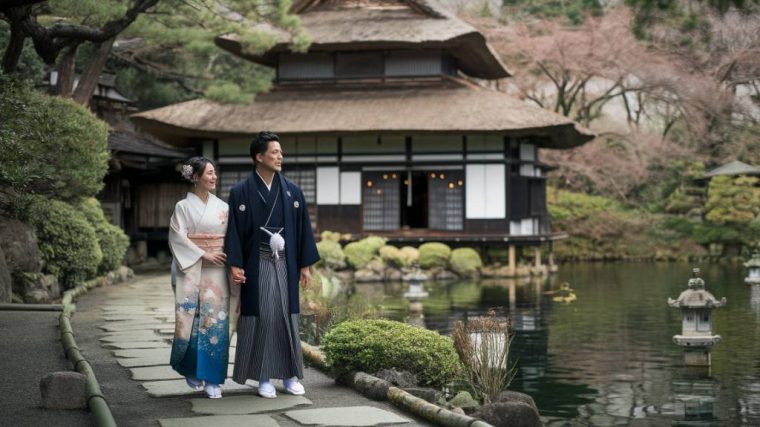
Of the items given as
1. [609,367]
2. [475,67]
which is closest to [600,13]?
[475,67]

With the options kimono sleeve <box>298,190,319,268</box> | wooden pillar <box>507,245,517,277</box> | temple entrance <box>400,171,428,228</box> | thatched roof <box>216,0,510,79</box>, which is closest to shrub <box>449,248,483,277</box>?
wooden pillar <box>507,245,517,277</box>

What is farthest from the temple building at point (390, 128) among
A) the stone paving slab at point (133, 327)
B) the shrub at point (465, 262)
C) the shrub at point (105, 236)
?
the stone paving slab at point (133, 327)

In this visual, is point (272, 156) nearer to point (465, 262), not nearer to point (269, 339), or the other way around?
point (269, 339)

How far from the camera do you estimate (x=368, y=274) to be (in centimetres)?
2586

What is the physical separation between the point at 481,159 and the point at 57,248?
1400cm

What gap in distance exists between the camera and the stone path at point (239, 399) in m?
6.97

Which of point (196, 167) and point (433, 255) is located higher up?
point (196, 167)

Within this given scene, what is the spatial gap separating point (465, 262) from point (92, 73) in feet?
32.7

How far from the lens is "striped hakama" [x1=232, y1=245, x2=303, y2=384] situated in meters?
7.77

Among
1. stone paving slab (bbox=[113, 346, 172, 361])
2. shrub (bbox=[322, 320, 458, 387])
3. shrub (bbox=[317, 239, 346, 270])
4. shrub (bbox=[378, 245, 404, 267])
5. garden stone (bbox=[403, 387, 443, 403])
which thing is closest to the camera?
garden stone (bbox=[403, 387, 443, 403])

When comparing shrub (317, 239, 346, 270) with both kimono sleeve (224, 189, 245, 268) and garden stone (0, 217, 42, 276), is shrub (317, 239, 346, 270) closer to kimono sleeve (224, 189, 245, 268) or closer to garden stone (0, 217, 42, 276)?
garden stone (0, 217, 42, 276)

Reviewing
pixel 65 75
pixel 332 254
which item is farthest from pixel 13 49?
pixel 332 254

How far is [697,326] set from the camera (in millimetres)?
12477

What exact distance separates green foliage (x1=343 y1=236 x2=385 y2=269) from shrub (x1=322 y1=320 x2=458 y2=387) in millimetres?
17273
